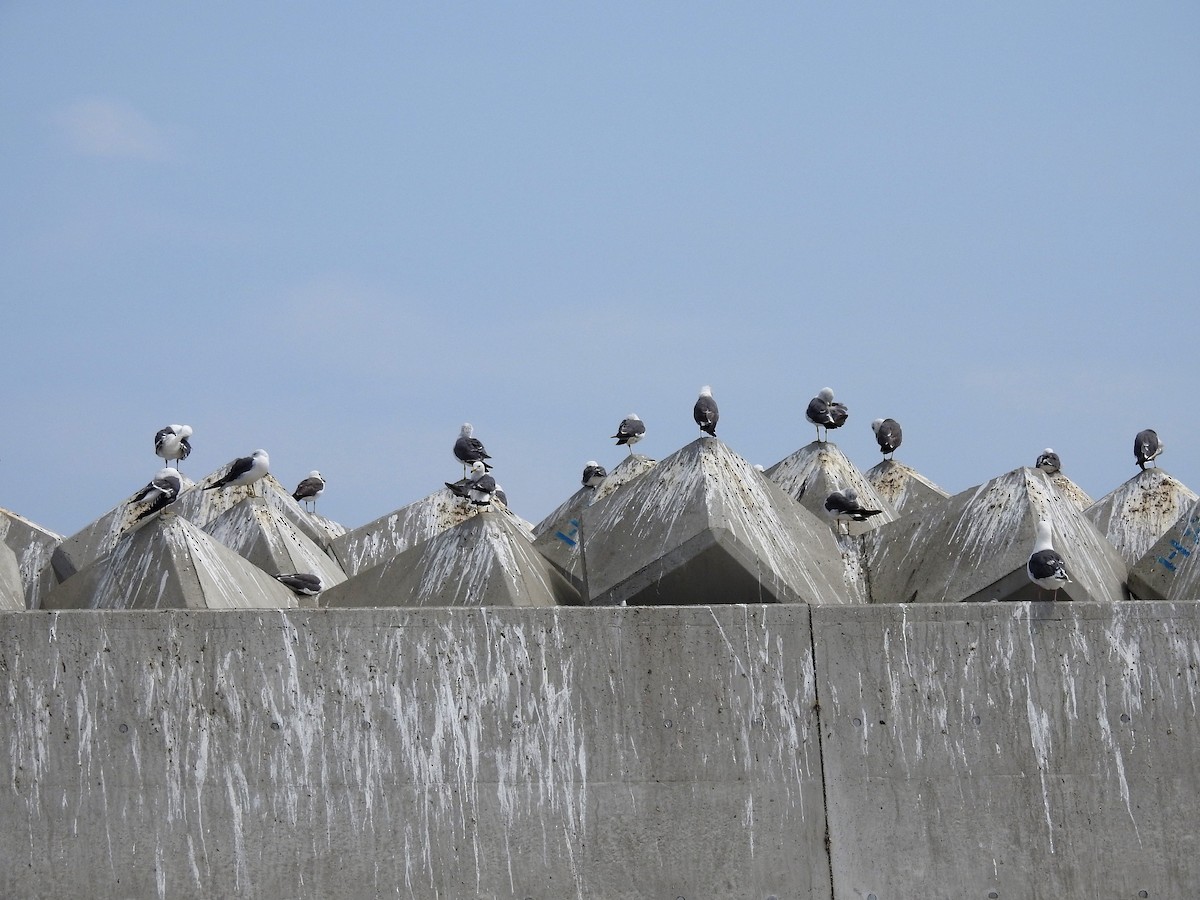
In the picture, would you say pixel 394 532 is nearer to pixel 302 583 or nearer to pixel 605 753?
pixel 302 583

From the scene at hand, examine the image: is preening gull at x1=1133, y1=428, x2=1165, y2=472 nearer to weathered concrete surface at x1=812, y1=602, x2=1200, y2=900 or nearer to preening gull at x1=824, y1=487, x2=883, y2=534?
preening gull at x1=824, y1=487, x2=883, y2=534

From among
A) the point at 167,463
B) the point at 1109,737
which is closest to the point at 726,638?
→ the point at 1109,737

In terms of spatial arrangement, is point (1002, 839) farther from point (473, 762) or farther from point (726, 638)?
point (473, 762)

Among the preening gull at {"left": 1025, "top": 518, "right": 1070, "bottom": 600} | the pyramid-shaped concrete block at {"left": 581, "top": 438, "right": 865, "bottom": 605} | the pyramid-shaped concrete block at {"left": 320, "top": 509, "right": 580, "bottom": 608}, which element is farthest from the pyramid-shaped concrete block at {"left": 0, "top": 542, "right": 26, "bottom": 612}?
the preening gull at {"left": 1025, "top": 518, "right": 1070, "bottom": 600}

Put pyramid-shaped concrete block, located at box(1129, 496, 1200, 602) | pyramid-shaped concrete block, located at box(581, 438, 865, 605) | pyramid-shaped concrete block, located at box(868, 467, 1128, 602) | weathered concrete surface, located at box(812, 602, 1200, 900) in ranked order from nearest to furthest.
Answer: weathered concrete surface, located at box(812, 602, 1200, 900) → pyramid-shaped concrete block, located at box(581, 438, 865, 605) → pyramid-shaped concrete block, located at box(1129, 496, 1200, 602) → pyramid-shaped concrete block, located at box(868, 467, 1128, 602)

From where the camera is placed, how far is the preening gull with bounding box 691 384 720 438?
13.3 m

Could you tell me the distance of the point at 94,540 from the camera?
48.7 ft

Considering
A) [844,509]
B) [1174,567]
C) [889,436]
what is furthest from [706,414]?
[889,436]

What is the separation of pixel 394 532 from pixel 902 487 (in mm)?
6309

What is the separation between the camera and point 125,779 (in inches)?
315

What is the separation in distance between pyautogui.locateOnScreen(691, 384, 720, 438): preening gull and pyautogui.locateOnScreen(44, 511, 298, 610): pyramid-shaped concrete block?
4726 millimetres

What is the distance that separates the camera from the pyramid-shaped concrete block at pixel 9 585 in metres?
9.43

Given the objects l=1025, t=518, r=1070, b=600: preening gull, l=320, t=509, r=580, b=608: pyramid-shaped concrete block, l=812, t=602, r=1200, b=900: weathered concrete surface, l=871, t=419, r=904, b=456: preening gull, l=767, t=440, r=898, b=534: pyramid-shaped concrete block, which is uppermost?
l=871, t=419, r=904, b=456: preening gull

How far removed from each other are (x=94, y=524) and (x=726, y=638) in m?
9.06
